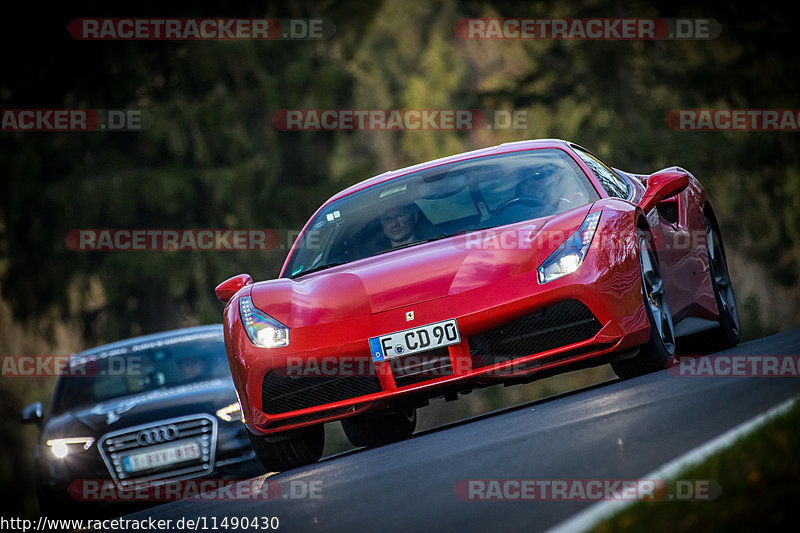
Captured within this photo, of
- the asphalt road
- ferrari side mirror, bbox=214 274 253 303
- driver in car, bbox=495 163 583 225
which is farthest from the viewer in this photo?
ferrari side mirror, bbox=214 274 253 303

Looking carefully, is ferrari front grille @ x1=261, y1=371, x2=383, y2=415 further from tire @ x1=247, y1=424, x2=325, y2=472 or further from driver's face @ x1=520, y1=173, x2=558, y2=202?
driver's face @ x1=520, y1=173, x2=558, y2=202

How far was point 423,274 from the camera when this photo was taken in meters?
5.97

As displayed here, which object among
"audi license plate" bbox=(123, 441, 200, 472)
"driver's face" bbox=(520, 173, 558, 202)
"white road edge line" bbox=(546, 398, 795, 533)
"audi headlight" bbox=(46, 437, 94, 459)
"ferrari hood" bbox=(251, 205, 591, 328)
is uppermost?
"driver's face" bbox=(520, 173, 558, 202)

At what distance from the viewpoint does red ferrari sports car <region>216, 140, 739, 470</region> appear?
19.0ft

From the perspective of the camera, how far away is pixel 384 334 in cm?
582

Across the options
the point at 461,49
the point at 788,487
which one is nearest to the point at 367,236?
the point at 788,487

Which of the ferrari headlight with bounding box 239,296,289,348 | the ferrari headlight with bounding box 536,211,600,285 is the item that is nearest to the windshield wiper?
the ferrari headlight with bounding box 239,296,289,348

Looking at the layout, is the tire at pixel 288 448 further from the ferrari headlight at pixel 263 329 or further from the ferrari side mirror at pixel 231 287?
the ferrari side mirror at pixel 231 287

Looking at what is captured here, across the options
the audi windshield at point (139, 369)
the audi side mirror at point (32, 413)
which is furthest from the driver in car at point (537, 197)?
the audi side mirror at point (32, 413)

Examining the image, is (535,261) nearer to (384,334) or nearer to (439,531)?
(384,334)

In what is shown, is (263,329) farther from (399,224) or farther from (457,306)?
(399,224)

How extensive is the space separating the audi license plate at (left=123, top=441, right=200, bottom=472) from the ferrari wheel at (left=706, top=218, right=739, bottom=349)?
3737 mm

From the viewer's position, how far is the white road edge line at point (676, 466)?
3.42 m

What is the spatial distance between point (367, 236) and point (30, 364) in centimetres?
2520
